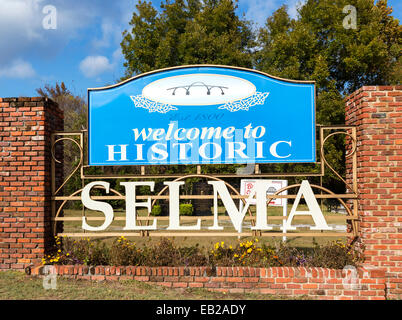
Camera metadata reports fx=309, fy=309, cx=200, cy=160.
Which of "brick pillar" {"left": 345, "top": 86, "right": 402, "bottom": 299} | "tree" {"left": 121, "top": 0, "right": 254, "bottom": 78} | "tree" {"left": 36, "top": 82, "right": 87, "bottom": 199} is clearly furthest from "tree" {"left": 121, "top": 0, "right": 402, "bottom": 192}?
"brick pillar" {"left": 345, "top": 86, "right": 402, "bottom": 299}

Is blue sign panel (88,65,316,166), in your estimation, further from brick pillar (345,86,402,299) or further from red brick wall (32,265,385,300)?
red brick wall (32,265,385,300)

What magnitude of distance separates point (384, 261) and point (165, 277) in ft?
11.6

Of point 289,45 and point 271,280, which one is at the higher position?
point 289,45

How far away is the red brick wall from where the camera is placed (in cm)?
475

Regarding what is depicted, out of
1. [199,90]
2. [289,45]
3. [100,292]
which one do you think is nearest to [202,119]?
[199,90]

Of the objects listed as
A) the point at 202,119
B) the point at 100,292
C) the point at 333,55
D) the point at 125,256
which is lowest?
the point at 100,292

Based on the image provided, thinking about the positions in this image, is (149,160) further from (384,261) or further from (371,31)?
(371,31)

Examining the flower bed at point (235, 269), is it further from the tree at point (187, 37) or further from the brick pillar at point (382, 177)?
the tree at point (187, 37)

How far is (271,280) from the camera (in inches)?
191

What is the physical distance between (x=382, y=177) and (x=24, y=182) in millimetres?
6122

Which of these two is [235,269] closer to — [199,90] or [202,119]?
[202,119]

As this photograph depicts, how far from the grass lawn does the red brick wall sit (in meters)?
0.12

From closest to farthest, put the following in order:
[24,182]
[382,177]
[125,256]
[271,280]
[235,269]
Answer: [271,280]
[235,269]
[382,177]
[125,256]
[24,182]

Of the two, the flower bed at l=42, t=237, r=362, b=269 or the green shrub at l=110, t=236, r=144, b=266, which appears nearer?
the flower bed at l=42, t=237, r=362, b=269
